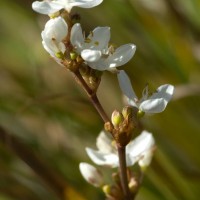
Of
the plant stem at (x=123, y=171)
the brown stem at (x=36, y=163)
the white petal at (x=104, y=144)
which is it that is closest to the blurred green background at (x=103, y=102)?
the brown stem at (x=36, y=163)

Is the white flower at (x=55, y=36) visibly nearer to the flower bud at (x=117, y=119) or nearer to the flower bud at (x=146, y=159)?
the flower bud at (x=117, y=119)

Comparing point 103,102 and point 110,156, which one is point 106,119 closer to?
point 110,156

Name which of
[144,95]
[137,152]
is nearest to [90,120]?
[137,152]

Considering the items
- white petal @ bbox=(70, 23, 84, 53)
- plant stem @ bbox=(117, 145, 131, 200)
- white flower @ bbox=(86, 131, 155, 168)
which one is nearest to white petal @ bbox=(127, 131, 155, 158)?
Result: white flower @ bbox=(86, 131, 155, 168)

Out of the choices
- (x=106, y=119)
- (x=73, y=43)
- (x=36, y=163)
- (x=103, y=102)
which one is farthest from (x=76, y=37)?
(x=103, y=102)

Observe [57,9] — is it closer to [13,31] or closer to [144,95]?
[144,95]

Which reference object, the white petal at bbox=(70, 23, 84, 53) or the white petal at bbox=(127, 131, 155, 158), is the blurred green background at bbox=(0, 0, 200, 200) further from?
the white petal at bbox=(70, 23, 84, 53)
